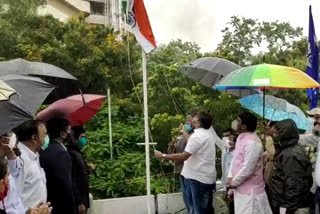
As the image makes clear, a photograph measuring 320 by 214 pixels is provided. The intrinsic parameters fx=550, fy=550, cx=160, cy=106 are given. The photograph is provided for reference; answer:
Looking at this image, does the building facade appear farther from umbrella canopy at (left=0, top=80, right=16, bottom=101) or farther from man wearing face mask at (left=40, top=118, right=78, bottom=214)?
umbrella canopy at (left=0, top=80, right=16, bottom=101)

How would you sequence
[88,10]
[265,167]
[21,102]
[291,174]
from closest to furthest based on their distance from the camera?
[21,102] < [291,174] < [265,167] < [88,10]

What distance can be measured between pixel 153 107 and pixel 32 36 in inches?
383

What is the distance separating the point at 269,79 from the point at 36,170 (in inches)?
109

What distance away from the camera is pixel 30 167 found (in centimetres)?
450

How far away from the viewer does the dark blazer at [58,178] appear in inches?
200

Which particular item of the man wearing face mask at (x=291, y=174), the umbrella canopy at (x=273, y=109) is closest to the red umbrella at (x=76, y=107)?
the umbrella canopy at (x=273, y=109)

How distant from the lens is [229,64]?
859cm

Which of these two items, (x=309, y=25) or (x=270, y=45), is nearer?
(x=309, y=25)

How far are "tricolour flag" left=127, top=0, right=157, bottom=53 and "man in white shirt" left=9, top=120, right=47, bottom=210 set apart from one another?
2139 millimetres

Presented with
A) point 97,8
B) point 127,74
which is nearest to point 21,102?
point 127,74

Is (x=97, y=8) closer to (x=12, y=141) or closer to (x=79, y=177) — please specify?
(x=79, y=177)

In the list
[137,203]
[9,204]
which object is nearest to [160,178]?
[137,203]

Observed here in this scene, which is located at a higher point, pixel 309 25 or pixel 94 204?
pixel 309 25

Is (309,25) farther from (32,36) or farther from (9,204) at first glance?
(32,36)
